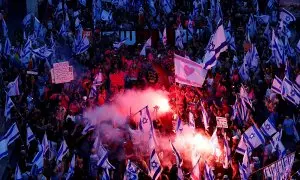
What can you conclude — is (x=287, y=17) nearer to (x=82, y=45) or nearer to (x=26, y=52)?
(x=82, y=45)

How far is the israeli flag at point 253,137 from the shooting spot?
51.6 ft

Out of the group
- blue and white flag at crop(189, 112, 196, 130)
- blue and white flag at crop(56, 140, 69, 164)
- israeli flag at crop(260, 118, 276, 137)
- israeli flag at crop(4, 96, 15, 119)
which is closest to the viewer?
blue and white flag at crop(56, 140, 69, 164)

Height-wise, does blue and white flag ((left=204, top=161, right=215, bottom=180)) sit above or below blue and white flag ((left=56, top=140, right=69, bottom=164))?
below

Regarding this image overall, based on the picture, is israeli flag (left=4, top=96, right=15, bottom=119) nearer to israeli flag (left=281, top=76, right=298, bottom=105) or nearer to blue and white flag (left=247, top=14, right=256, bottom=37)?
israeli flag (left=281, top=76, right=298, bottom=105)

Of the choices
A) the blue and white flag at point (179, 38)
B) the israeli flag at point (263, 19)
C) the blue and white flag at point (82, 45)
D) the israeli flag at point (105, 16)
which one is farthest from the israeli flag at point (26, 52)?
the israeli flag at point (263, 19)

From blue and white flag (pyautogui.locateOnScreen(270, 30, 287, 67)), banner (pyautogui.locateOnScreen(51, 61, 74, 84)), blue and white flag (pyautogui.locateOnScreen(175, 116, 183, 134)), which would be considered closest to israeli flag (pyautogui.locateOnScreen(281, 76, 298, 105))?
blue and white flag (pyautogui.locateOnScreen(175, 116, 183, 134))

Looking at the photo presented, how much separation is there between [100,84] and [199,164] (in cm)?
589

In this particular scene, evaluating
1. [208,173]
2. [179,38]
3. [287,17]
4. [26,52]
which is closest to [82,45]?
[26,52]

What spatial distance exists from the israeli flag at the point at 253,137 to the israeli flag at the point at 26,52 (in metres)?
8.84

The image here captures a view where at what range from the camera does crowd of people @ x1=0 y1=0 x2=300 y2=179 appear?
53.0ft

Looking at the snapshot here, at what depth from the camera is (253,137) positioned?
1576 centimetres

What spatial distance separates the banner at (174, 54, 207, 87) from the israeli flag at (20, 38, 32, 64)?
649 centimetres

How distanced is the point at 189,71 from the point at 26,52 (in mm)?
6924

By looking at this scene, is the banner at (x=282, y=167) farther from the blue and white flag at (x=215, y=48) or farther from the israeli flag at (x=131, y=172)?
the blue and white flag at (x=215, y=48)
